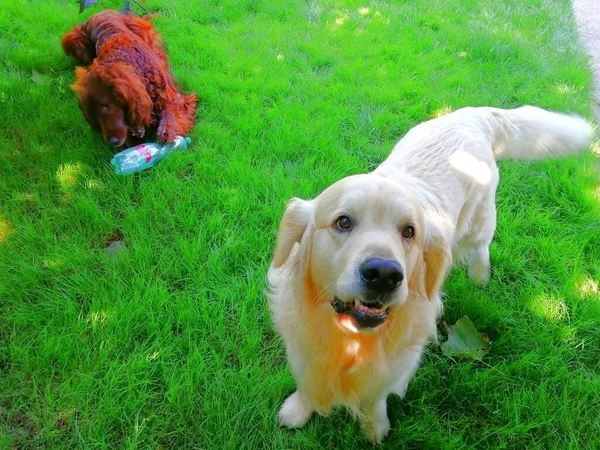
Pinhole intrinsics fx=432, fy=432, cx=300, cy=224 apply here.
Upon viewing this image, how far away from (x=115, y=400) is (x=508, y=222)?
9.39 feet

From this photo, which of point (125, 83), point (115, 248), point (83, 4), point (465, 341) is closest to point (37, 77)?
point (125, 83)

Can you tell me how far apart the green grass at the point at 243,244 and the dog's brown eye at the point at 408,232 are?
3.46 feet

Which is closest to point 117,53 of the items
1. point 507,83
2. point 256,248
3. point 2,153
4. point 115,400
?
Result: point 2,153

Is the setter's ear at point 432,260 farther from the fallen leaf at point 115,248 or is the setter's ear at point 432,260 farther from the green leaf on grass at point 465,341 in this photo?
the fallen leaf at point 115,248

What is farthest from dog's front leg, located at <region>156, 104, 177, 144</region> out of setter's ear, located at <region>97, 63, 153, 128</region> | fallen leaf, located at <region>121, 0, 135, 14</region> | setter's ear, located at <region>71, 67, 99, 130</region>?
fallen leaf, located at <region>121, 0, 135, 14</region>

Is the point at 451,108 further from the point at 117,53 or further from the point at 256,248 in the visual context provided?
the point at 117,53

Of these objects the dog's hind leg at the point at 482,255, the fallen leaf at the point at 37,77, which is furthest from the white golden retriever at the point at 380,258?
the fallen leaf at the point at 37,77

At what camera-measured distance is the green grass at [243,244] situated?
2.25 m

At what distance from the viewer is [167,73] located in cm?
430

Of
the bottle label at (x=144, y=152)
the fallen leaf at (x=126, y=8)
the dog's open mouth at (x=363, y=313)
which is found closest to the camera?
the dog's open mouth at (x=363, y=313)

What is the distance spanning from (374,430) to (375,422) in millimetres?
39

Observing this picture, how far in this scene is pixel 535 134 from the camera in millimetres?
2670

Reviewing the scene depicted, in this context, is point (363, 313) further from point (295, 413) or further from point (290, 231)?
point (295, 413)

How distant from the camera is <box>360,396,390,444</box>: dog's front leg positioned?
84.3 inches
